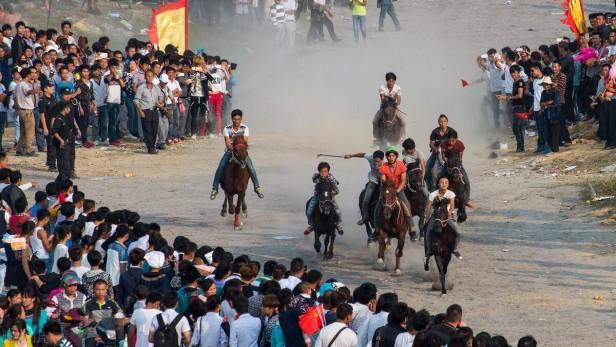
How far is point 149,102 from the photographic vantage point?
31.0 metres

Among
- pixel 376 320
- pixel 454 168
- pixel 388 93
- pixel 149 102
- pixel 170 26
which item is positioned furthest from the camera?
pixel 170 26

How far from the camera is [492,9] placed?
47.8 metres

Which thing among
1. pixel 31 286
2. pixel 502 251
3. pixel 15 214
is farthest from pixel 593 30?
pixel 31 286

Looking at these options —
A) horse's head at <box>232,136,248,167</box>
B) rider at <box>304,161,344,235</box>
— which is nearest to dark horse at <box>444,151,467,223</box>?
rider at <box>304,161,344,235</box>

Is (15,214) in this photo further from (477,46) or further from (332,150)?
(477,46)

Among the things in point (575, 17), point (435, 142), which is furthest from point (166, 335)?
point (575, 17)

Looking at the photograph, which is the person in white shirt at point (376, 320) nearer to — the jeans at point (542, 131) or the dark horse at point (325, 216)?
the dark horse at point (325, 216)

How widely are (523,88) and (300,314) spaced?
1736cm

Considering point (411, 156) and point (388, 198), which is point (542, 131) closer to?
point (411, 156)

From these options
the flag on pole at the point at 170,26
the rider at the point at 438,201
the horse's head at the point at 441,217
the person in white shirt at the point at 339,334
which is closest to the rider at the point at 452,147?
the rider at the point at 438,201

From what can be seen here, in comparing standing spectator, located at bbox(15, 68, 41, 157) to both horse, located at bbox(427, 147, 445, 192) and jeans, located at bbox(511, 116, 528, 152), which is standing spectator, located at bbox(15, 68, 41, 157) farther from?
jeans, located at bbox(511, 116, 528, 152)

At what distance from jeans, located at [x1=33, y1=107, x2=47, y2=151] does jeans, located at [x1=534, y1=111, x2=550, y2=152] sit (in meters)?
9.66

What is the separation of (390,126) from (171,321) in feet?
43.7

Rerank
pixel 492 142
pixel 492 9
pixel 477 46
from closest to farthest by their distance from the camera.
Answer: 1. pixel 492 142
2. pixel 477 46
3. pixel 492 9
